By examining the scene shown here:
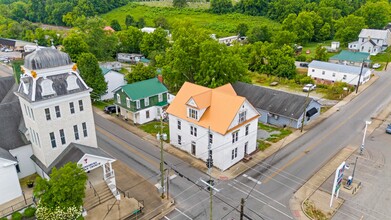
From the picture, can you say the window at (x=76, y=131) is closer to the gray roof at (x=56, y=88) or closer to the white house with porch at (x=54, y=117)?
the white house with porch at (x=54, y=117)

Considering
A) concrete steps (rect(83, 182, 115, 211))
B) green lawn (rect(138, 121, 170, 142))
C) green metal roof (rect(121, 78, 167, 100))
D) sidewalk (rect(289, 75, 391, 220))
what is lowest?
sidewalk (rect(289, 75, 391, 220))

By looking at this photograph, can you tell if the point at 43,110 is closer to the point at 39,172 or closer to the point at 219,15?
the point at 39,172

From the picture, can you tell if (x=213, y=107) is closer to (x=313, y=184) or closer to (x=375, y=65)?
(x=313, y=184)

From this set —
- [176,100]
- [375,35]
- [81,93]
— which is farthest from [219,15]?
[81,93]

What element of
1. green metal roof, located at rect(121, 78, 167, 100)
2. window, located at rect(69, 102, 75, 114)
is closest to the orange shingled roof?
green metal roof, located at rect(121, 78, 167, 100)

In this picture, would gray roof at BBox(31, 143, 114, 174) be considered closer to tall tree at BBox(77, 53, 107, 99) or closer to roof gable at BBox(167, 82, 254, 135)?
roof gable at BBox(167, 82, 254, 135)

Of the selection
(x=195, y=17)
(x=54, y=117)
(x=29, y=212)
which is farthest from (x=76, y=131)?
(x=195, y=17)

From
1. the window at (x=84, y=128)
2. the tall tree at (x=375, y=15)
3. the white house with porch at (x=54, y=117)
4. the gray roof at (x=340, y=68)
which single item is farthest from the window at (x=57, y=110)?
the tall tree at (x=375, y=15)
